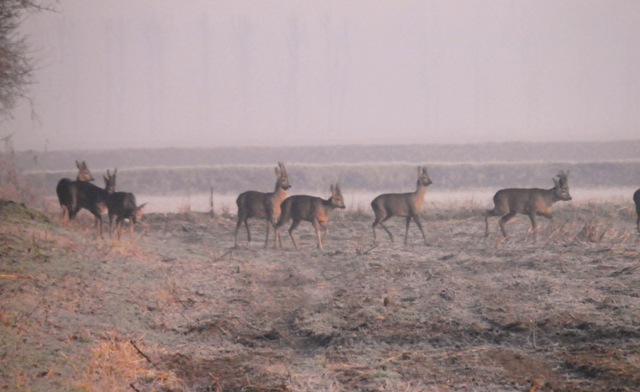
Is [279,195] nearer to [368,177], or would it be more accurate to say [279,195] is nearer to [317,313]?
[317,313]

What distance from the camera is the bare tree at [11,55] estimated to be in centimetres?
1948

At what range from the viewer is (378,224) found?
21062 mm

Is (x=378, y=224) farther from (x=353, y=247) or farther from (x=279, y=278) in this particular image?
(x=279, y=278)

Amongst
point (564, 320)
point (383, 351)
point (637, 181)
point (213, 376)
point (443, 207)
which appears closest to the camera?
point (213, 376)

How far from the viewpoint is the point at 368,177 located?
42094mm

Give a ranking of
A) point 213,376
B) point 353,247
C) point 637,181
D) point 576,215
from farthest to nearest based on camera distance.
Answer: point 637,181 → point 576,215 → point 353,247 → point 213,376

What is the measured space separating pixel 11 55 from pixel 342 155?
1449 inches

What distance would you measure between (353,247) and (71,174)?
2460 cm

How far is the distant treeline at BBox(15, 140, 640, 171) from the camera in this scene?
53281 millimetres

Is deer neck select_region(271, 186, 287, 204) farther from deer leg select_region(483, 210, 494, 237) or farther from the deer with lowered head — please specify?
deer leg select_region(483, 210, 494, 237)

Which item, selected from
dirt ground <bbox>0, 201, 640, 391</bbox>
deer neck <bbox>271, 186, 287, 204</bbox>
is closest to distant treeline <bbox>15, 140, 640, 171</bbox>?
deer neck <bbox>271, 186, 287, 204</bbox>

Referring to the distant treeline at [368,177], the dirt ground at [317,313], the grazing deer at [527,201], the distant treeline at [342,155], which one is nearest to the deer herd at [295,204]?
the grazing deer at [527,201]

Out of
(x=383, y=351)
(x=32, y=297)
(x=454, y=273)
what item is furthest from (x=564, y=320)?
(x=32, y=297)

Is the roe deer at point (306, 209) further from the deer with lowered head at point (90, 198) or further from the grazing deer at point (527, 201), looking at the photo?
the deer with lowered head at point (90, 198)
